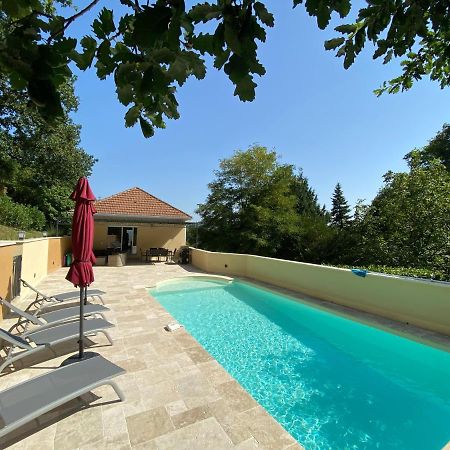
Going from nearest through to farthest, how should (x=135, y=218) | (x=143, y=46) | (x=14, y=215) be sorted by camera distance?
(x=143, y=46)
(x=14, y=215)
(x=135, y=218)

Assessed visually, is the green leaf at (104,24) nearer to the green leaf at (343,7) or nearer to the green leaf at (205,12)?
the green leaf at (205,12)

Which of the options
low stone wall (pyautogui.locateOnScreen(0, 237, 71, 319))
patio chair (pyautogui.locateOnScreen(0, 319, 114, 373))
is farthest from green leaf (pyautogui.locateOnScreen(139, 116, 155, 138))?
low stone wall (pyautogui.locateOnScreen(0, 237, 71, 319))

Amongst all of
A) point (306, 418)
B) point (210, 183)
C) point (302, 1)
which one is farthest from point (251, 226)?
point (302, 1)

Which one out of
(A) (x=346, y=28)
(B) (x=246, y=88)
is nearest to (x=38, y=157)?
(A) (x=346, y=28)

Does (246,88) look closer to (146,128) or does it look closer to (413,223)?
(146,128)

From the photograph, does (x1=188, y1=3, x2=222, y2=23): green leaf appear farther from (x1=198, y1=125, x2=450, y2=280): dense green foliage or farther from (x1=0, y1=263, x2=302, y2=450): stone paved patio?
(x1=198, y1=125, x2=450, y2=280): dense green foliage

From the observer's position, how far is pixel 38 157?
2080 cm

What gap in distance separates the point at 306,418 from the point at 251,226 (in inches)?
814

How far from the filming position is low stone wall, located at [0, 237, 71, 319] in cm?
803

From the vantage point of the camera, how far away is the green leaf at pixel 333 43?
2266mm

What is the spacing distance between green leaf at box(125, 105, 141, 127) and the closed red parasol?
4445mm

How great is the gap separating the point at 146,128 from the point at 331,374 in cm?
657

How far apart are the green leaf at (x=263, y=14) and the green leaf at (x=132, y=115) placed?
85 cm

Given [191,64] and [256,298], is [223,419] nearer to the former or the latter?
[191,64]
